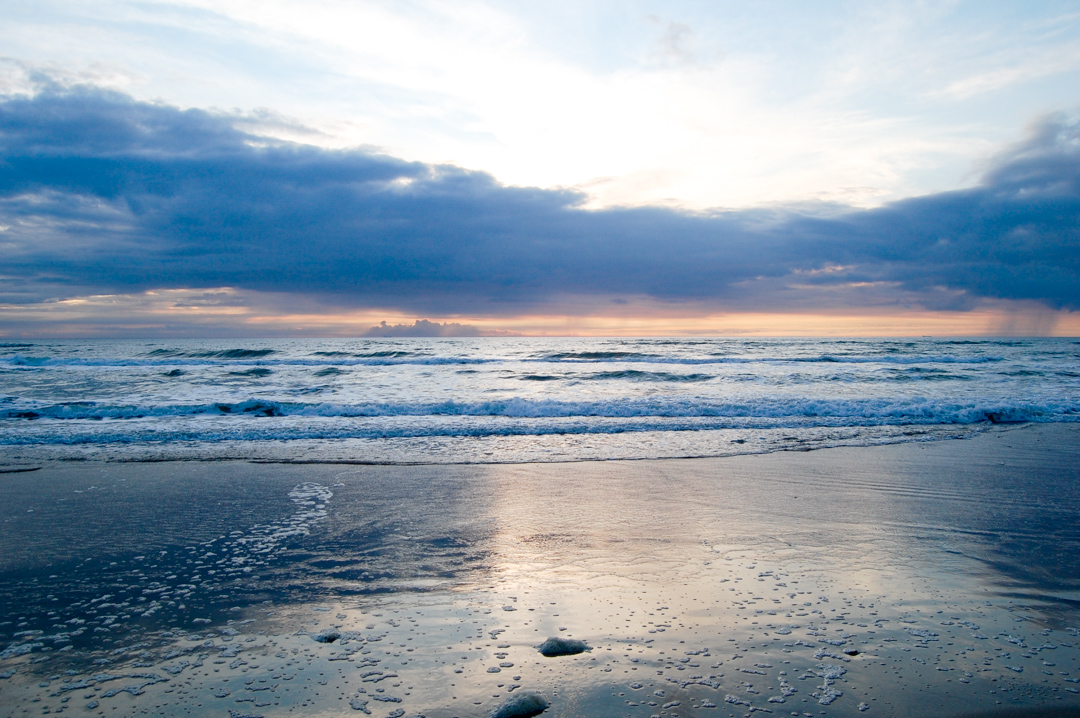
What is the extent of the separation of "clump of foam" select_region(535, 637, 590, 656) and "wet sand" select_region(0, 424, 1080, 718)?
0.16ft

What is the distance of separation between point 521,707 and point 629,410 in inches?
482

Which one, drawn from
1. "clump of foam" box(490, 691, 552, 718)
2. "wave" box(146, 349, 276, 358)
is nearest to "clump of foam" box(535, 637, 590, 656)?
"clump of foam" box(490, 691, 552, 718)

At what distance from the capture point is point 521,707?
8.30 ft

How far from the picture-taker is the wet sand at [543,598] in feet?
8.90

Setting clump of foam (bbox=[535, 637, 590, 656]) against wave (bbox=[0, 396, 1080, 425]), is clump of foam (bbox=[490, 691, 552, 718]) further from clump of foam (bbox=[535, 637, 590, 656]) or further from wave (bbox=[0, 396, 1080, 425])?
wave (bbox=[0, 396, 1080, 425])

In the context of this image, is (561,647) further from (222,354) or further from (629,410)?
(222,354)

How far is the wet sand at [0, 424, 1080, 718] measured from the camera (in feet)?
8.90

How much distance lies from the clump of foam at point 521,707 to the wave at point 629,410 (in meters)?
11.3

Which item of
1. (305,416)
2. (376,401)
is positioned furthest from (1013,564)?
(376,401)

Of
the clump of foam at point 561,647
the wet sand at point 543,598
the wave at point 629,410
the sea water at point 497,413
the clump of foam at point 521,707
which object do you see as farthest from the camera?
the wave at point 629,410

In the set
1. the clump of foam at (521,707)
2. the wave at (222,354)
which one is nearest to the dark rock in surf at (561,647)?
the clump of foam at (521,707)

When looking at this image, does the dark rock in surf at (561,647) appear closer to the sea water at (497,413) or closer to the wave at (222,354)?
the sea water at (497,413)

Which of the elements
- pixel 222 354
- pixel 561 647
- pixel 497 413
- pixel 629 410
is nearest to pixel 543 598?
pixel 561 647

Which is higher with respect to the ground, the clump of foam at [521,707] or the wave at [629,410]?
the clump of foam at [521,707]
